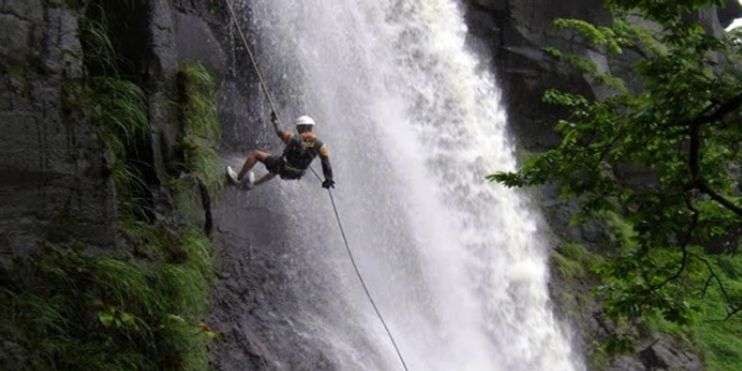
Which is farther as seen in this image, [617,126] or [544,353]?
[544,353]

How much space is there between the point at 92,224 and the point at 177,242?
1524 mm

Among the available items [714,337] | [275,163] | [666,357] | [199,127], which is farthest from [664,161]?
[714,337]

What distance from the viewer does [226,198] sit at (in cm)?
884

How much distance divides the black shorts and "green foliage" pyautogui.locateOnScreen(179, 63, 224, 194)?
599 mm

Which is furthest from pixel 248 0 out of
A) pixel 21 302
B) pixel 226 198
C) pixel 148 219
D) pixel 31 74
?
pixel 21 302

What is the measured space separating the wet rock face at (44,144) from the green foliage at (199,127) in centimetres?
220

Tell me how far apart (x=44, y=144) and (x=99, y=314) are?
1.36 meters

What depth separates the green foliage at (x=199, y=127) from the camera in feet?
26.5

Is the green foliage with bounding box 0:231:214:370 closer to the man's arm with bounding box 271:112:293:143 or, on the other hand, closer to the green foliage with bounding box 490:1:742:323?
the man's arm with bounding box 271:112:293:143

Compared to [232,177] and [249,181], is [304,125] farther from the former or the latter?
[232,177]

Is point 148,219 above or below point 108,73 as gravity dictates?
below

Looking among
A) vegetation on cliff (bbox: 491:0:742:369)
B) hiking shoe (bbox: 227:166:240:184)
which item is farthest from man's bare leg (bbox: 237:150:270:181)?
vegetation on cliff (bbox: 491:0:742:369)

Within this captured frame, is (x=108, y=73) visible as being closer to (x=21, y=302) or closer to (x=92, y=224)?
(x=92, y=224)

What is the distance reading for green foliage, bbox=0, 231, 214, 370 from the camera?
16.0 feet
